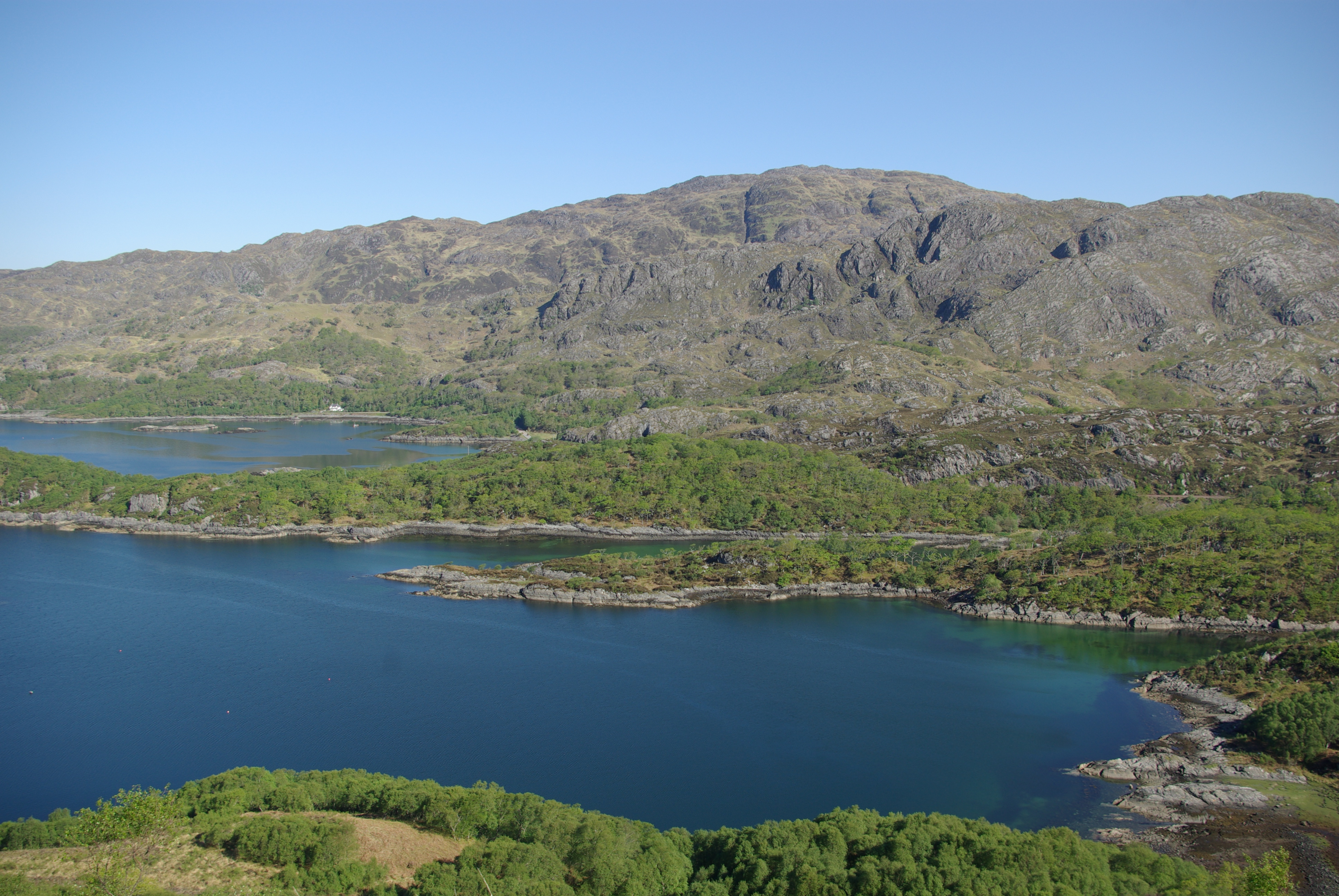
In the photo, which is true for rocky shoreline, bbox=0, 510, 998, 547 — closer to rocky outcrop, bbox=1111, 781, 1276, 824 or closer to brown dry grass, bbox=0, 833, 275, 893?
rocky outcrop, bbox=1111, 781, 1276, 824

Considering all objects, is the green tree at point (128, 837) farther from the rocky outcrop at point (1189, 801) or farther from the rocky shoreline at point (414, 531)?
the rocky shoreline at point (414, 531)

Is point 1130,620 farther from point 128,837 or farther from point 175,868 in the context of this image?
point 128,837

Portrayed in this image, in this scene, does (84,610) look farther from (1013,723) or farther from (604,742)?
(1013,723)

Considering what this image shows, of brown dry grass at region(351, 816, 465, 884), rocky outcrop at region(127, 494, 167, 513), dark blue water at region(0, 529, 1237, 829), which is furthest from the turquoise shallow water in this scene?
rocky outcrop at region(127, 494, 167, 513)

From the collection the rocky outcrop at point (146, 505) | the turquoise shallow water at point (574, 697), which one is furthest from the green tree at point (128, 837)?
the rocky outcrop at point (146, 505)

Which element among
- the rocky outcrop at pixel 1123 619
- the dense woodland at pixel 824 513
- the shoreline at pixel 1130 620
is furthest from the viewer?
the dense woodland at pixel 824 513

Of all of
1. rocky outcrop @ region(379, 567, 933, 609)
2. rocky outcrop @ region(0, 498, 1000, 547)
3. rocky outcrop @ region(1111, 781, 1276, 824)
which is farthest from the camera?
rocky outcrop @ region(0, 498, 1000, 547)

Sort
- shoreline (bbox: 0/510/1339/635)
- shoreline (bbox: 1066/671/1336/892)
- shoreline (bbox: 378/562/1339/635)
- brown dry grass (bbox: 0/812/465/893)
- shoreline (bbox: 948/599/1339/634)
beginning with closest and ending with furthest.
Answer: brown dry grass (bbox: 0/812/465/893), shoreline (bbox: 1066/671/1336/892), shoreline (bbox: 948/599/1339/634), shoreline (bbox: 378/562/1339/635), shoreline (bbox: 0/510/1339/635)
